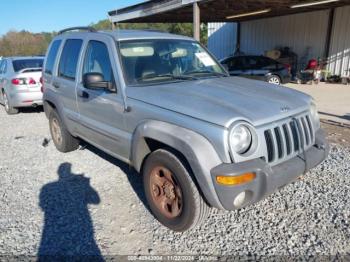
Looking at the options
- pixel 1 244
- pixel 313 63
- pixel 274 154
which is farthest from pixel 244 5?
pixel 1 244

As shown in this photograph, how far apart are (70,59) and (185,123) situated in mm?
2714

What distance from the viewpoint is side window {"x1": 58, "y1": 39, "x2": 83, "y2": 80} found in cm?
441

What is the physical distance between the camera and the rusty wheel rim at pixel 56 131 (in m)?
5.40

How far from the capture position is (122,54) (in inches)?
141

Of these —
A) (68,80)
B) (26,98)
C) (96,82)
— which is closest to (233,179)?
(96,82)

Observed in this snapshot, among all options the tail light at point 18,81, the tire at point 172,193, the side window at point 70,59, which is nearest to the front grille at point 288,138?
the tire at point 172,193

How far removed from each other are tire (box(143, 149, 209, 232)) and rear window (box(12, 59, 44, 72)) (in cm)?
716

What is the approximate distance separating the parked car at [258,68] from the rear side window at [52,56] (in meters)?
9.06

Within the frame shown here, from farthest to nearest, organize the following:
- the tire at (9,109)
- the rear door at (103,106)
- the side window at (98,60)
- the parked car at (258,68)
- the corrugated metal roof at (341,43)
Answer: the corrugated metal roof at (341,43) → the parked car at (258,68) → the tire at (9,109) → the side window at (98,60) → the rear door at (103,106)

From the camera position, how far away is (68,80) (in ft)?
15.0

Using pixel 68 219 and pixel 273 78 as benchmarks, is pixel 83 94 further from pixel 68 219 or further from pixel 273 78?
pixel 273 78

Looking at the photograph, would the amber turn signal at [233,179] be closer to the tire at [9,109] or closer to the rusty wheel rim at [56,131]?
the rusty wheel rim at [56,131]

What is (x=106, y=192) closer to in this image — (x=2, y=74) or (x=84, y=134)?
(x=84, y=134)

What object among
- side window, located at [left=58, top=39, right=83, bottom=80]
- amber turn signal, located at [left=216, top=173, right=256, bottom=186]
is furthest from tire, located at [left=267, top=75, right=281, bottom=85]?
amber turn signal, located at [left=216, top=173, right=256, bottom=186]
